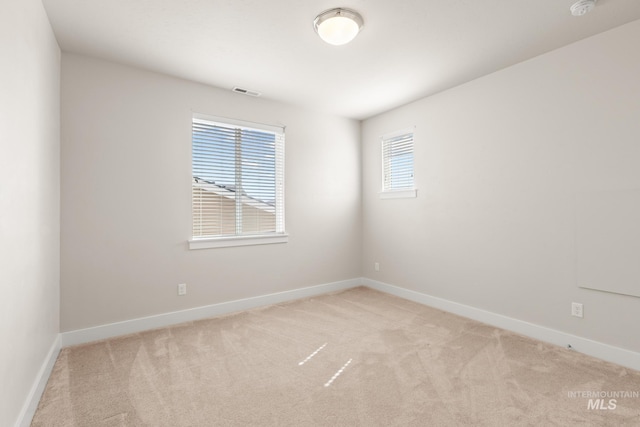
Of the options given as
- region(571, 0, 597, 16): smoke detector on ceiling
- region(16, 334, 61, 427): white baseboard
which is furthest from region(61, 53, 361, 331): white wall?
region(571, 0, 597, 16): smoke detector on ceiling

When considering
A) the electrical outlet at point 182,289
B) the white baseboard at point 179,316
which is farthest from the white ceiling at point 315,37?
the white baseboard at point 179,316

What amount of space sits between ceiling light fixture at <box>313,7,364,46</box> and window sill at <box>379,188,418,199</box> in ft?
7.27

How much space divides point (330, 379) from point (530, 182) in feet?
8.38

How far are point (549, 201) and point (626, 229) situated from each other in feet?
1.85

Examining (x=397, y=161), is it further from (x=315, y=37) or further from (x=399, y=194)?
(x=315, y=37)

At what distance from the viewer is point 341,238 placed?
4680 mm

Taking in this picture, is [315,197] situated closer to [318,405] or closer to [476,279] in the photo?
[476,279]

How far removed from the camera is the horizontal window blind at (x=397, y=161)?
13.6 feet

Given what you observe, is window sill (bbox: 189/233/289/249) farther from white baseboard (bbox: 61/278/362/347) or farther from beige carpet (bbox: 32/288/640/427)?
beige carpet (bbox: 32/288/640/427)

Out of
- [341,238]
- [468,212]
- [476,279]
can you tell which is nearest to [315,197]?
[341,238]

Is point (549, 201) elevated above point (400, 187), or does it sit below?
below

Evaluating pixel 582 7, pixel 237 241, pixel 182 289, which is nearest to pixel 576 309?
pixel 582 7

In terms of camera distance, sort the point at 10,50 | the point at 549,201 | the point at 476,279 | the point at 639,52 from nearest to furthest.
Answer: the point at 10,50 < the point at 639,52 < the point at 549,201 < the point at 476,279

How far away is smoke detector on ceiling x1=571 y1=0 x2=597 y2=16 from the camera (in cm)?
206
